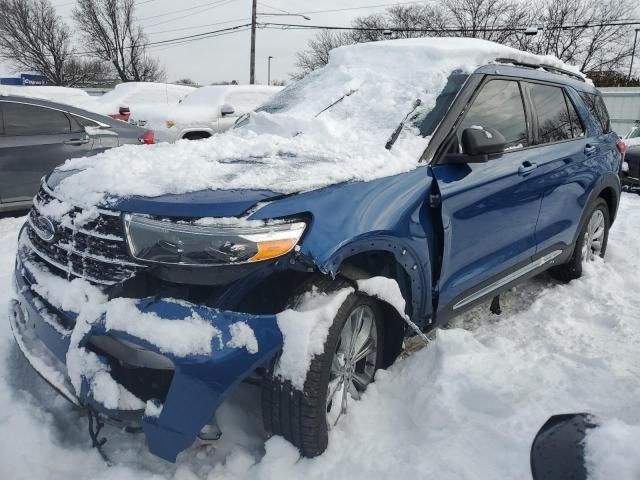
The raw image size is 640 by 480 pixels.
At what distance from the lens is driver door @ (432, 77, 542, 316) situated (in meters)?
2.56

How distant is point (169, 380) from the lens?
1.84 m

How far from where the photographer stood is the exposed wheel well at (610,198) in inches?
169

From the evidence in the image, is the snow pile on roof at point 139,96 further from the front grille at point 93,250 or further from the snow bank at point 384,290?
the snow bank at point 384,290

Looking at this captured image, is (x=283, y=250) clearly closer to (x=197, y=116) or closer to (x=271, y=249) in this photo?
(x=271, y=249)

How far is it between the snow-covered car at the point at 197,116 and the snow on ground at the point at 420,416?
22.5 ft

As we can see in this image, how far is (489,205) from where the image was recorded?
277cm

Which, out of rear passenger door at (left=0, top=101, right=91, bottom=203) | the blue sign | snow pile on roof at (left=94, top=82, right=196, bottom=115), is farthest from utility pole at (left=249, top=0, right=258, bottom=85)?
rear passenger door at (left=0, top=101, right=91, bottom=203)

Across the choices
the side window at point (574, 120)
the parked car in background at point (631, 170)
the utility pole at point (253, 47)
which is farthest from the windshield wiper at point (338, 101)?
the utility pole at point (253, 47)

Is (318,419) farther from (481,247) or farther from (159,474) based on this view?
(481,247)

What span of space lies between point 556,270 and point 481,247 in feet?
5.78

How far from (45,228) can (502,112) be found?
249cm

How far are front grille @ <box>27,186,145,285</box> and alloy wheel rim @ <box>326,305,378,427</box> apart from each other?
85 centimetres

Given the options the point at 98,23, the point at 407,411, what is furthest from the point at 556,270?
the point at 98,23

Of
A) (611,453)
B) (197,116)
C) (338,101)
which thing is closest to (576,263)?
(338,101)
